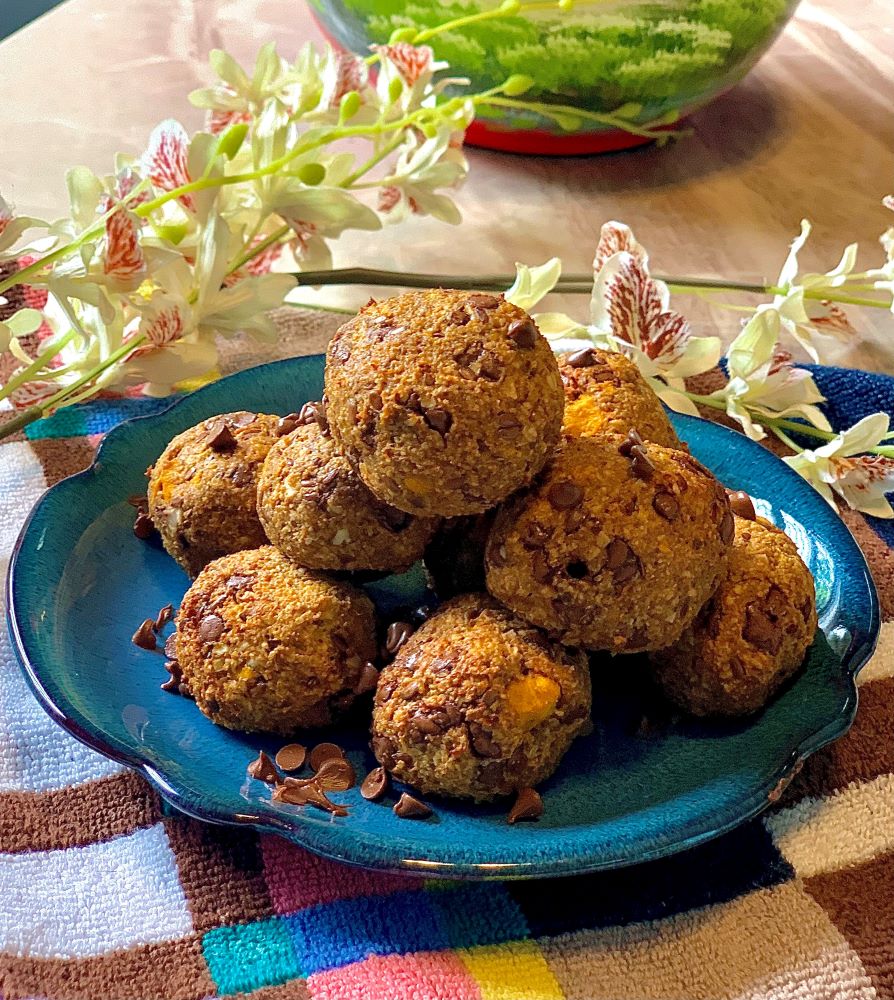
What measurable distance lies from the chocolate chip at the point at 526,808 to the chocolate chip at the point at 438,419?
25 cm

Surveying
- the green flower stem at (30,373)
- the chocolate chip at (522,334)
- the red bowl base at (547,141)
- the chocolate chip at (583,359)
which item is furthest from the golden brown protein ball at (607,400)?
the red bowl base at (547,141)

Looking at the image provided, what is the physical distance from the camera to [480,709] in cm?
71

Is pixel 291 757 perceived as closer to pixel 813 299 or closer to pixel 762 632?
pixel 762 632

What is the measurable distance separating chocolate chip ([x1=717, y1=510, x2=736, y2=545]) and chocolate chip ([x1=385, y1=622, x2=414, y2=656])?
24cm

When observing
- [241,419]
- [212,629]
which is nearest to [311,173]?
[241,419]

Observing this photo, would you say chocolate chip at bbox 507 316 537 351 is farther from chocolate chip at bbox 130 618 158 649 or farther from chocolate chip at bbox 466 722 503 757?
chocolate chip at bbox 130 618 158 649

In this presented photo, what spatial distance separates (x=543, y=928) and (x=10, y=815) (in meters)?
0.39

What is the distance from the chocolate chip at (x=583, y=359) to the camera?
34.3 inches

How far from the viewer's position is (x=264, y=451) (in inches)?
34.9

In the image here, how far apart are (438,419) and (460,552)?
16 centimetres

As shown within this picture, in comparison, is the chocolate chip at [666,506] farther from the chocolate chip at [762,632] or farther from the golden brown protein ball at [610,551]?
the chocolate chip at [762,632]

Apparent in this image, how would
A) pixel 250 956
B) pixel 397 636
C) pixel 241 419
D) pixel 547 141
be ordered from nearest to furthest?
pixel 250 956, pixel 397 636, pixel 241 419, pixel 547 141

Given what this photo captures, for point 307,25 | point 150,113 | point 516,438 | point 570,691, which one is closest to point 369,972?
point 570,691

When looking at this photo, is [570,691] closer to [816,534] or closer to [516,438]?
[516,438]
